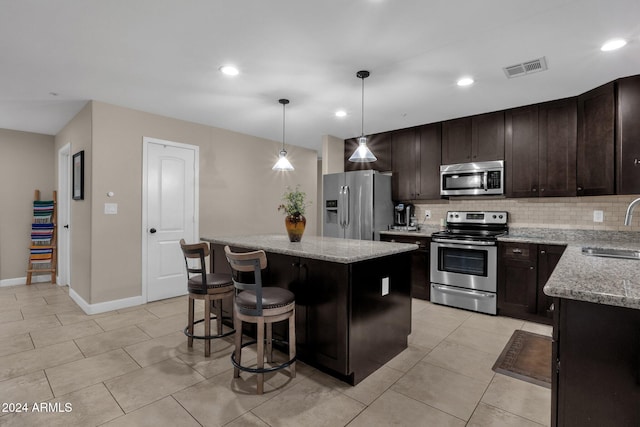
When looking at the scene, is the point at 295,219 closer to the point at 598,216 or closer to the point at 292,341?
the point at 292,341

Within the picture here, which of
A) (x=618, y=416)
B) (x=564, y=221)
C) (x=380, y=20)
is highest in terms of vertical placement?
(x=380, y=20)

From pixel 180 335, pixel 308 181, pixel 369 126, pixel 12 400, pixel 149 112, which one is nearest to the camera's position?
pixel 12 400

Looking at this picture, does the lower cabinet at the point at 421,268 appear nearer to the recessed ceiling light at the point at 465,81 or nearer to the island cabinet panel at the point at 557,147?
the island cabinet panel at the point at 557,147

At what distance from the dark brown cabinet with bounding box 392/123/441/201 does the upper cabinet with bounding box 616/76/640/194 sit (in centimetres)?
189

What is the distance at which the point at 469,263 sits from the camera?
153 inches

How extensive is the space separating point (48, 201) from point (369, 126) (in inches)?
209

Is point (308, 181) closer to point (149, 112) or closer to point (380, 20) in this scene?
point (149, 112)

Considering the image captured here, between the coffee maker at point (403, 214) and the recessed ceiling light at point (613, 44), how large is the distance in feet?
9.45

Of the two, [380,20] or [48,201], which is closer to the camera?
[380,20]

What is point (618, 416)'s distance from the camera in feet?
3.81

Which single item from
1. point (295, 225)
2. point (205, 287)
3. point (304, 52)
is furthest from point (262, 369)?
point (304, 52)

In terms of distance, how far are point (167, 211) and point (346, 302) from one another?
3192 millimetres

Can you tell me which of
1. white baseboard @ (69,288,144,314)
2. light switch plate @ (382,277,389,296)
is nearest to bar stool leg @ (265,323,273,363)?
light switch plate @ (382,277,389,296)

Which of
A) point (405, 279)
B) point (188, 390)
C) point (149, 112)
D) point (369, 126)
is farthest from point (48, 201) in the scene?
point (405, 279)
